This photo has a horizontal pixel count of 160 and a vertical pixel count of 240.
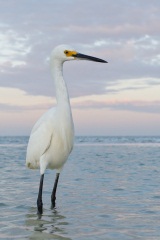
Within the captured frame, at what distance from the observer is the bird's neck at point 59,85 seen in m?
7.20

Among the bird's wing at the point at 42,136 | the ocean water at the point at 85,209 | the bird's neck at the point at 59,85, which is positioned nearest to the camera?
the ocean water at the point at 85,209

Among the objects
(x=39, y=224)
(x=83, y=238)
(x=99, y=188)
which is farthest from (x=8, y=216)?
(x=99, y=188)

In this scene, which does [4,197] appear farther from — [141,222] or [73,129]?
[141,222]

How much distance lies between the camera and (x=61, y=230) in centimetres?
605

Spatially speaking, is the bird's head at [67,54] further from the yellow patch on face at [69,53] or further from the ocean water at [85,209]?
the ocean water at [85,209]

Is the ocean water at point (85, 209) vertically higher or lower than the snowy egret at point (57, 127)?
lower

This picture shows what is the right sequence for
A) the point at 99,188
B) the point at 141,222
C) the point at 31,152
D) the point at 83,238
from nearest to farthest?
the point at 83,238 < the point at 141,222 < the point at 31,152 < the point at 99,188

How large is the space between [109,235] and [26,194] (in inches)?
149

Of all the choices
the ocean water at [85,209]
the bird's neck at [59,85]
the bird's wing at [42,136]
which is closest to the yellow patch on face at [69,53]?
the bird's neck at [59,85]

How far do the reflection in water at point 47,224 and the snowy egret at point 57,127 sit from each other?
235 mm

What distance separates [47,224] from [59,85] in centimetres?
210

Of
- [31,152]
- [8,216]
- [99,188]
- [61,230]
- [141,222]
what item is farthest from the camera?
[99,188]

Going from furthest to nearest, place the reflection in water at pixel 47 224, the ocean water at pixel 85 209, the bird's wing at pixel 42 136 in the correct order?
the bird's wing at pixel 42 136 < the ocean water at pixel 85 209 < the reflection in water at pixel 47 224

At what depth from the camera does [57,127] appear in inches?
285
